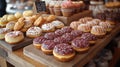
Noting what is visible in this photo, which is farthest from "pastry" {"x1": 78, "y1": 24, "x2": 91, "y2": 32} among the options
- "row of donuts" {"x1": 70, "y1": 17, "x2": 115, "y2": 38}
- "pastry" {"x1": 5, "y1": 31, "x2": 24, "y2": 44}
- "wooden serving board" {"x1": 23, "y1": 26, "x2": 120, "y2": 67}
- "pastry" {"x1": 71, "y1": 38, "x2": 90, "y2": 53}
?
"pastry" {"x1": 5, "y1": 31, "x2": 24, "y2": 44}

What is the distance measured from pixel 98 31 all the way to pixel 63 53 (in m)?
0.46

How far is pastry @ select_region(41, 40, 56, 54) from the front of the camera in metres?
0.98

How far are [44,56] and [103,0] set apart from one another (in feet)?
5.77

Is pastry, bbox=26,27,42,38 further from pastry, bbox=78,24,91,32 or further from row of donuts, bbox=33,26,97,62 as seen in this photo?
pastry, bbox=78,24,91,32

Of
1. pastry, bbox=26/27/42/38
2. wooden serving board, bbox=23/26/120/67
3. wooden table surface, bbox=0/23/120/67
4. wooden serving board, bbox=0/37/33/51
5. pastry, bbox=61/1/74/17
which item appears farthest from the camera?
pastry, bbox=61/1/74/17

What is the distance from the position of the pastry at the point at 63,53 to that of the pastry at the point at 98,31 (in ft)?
1.25

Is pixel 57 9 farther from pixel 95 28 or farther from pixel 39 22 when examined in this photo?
pixel 95 28

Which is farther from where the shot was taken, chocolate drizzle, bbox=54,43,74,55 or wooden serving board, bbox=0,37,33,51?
wooden serving board, bbox=0,37,33,51

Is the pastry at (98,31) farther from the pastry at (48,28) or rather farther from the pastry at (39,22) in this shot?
the pastry at (39,22)

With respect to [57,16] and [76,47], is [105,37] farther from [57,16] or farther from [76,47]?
[57,16]

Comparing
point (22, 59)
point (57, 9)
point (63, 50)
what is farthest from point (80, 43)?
point (57, 9)

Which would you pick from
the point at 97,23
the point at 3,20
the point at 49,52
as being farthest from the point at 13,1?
the point at 49,52

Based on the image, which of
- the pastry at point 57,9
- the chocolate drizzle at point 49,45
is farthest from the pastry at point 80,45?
the pastry at point 57,9

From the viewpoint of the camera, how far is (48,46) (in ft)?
3.25
